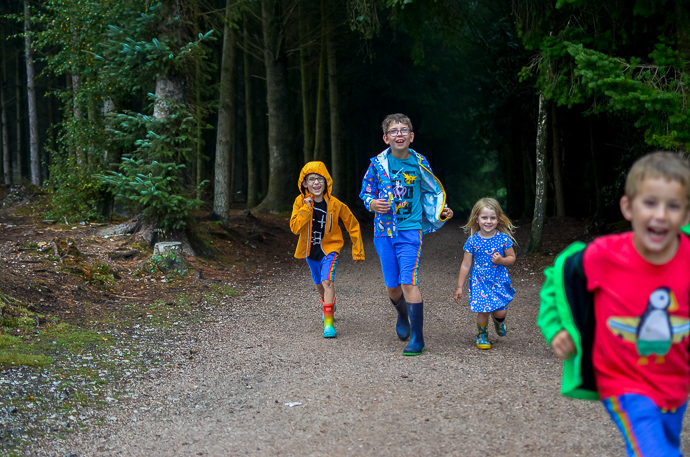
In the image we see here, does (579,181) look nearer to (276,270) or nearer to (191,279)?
(276,270)

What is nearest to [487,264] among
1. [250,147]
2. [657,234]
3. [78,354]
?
[78,354]

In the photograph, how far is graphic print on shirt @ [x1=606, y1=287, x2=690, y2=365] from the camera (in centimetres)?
267

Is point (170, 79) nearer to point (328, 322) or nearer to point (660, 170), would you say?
point (328, 322)

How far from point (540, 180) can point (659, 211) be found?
11.7 metres

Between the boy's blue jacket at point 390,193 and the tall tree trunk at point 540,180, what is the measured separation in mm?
7494

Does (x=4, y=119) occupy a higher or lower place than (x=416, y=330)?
higher

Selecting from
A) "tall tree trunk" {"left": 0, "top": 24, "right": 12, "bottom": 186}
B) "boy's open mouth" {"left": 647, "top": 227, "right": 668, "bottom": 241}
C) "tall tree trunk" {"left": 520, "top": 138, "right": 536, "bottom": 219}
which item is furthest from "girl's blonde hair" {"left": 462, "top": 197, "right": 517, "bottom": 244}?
"tall tree trunk" {"left": 0, "top": 24, "right": 12, "bottom": 186}

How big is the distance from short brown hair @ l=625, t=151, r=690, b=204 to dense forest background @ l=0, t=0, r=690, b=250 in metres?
6.17

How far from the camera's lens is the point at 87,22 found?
13891 millimetres

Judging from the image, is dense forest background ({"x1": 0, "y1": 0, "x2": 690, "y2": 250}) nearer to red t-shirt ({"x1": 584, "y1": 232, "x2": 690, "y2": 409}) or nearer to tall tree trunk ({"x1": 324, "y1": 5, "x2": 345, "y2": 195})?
tall tree trunk ({"x1": 324, "y1": 5, "x2": 345, "y2": 195})

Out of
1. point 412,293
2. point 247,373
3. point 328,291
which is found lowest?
point 247,373

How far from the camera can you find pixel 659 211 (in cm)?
251

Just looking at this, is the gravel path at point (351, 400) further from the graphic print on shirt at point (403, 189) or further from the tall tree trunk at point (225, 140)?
the tall tree trunk at point (225, 140)

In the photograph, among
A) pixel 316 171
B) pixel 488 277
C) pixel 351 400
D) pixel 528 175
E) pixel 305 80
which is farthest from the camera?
pixel 528 175
